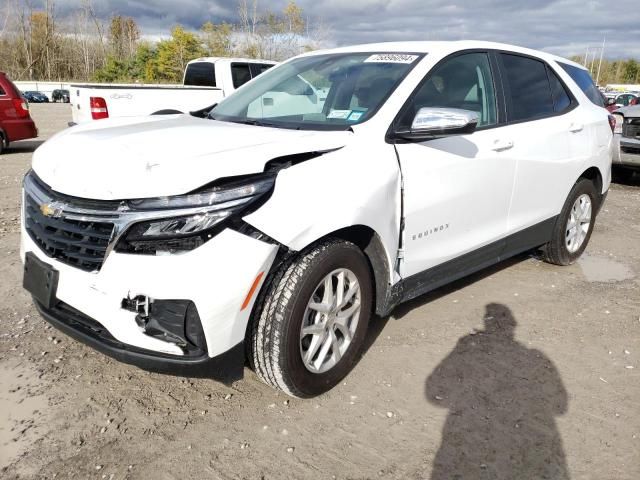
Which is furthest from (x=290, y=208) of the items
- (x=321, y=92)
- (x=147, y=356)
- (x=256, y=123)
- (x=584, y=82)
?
(x=584, y=82)

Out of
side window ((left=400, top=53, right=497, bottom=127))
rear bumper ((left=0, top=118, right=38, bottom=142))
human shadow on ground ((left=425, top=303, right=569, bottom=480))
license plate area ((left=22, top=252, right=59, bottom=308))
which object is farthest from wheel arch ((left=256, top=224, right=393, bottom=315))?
rear bumper ((left=0, top=118, right=38, bottom=142))

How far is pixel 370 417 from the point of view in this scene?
2.74 meters

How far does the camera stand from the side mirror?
9.21 feet

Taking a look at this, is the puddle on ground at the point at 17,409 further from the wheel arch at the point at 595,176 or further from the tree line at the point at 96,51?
the tree line at the point at 96,51

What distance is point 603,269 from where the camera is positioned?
4.98 metres

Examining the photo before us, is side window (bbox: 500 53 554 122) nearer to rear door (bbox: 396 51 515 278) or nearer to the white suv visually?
the white suv

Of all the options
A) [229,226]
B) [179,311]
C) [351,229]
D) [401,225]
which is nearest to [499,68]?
[401,225]

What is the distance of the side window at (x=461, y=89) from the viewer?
3180 mm

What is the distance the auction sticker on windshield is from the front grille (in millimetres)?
2001

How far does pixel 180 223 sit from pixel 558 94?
3.48 metres

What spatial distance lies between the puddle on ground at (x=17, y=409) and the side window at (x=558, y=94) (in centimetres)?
405

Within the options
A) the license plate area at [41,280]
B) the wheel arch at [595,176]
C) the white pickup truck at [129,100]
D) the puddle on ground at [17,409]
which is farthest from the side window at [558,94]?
the white pickup truck at [129,100]

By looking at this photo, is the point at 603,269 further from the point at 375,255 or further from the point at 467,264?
the point at 375,255

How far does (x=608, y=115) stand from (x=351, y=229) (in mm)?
3517
